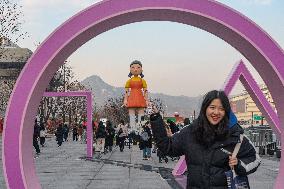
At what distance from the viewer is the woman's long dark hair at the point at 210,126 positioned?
4.39 metres

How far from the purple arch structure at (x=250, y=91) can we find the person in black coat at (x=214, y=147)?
31.1 ft

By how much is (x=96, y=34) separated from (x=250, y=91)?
7.97 metres

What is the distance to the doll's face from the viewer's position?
20.1 metres

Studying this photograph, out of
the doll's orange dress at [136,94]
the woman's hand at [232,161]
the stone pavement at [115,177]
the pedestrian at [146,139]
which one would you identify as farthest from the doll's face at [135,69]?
the woman's hand at [232,161]

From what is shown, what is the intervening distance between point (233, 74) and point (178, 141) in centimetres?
972

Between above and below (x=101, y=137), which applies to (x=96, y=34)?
above

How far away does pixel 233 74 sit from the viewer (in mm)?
14109

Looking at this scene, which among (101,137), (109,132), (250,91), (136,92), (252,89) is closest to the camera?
(252,89)

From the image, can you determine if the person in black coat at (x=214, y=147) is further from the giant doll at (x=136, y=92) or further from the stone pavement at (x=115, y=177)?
the giant doll at (x=136, y=92)

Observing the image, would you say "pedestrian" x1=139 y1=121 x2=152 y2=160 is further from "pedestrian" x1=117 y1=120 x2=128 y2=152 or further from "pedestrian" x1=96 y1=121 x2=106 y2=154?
"pedestrian" x1=117 y1=120 x2=128 y2=152

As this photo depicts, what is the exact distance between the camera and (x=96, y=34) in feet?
24.7

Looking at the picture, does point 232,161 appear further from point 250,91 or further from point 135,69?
point 135,69

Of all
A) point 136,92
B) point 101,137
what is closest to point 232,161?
point 136,92

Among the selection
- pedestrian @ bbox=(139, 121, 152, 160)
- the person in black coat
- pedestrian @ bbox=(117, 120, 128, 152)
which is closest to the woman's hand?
the person in black coat
